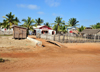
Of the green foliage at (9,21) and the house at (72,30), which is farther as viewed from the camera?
the house at (72,30)

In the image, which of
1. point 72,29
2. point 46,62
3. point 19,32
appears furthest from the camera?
point 72,29

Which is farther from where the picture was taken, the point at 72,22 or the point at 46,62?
the point at 72,22

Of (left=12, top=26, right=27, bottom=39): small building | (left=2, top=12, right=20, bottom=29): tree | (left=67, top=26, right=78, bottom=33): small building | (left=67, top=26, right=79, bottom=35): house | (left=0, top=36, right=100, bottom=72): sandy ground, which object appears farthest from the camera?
(left=67, top=26, right=78, bottom=33): small building

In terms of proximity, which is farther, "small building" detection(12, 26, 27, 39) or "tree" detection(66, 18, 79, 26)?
"tree" detection(66, 18, 79, 26)

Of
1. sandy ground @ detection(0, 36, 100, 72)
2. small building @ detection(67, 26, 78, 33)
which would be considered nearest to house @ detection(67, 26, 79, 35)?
small building @ detection(67, 26, 78, 33)

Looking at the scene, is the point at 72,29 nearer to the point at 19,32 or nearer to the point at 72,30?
the point at 72,30

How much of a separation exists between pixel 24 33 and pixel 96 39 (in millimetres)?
13642

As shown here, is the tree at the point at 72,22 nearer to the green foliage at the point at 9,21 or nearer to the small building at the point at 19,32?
the green foliage at the point at 9,21

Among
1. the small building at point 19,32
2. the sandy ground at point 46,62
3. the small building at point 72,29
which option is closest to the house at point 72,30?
the small building at point 72,29

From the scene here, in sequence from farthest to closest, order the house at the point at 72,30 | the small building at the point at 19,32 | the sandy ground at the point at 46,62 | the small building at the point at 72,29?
the small building at the point at 72,29 < the house at the point at 72,30 < the small building at the point at 19,32 < the sandy ground at the point at 46,62

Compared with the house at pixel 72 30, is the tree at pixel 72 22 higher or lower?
higher

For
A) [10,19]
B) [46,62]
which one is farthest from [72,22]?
[46,62]

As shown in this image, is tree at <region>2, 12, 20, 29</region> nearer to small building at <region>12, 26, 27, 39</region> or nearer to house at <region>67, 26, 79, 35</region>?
small building at <region>12, 26, 27, 39</region>

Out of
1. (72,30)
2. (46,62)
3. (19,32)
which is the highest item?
(72,30)
